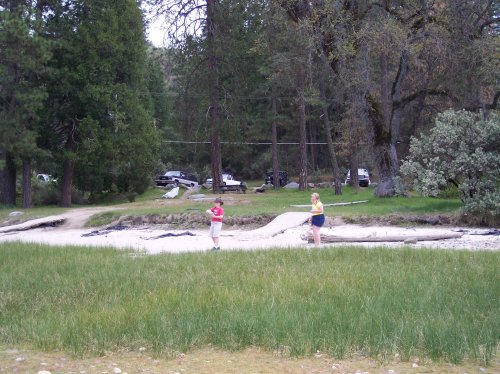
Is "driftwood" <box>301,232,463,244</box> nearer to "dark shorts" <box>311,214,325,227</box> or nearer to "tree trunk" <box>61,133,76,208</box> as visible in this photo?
"dark shorts" <box>311,214,325,227</box>

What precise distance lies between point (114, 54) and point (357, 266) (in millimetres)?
33258

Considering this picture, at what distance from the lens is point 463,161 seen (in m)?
25.0

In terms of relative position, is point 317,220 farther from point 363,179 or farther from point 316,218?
point 363,179

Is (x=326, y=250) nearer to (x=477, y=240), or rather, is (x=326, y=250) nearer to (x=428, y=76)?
(x=477, y=240)

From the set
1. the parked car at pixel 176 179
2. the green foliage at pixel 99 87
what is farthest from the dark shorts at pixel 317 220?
the parked car at pixel 176 179

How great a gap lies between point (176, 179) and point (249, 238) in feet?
160

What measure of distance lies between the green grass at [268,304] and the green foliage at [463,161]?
9.68 metres

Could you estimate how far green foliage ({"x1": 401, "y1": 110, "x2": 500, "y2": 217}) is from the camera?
961 inches

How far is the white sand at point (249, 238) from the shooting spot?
64.8ft

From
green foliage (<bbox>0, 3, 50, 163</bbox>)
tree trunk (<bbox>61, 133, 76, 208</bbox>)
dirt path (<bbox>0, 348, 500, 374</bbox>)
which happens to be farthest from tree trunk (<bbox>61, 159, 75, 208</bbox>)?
dirt path (<bbox>0, 348, 500, 374</bbox>)

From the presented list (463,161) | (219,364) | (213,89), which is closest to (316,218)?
(463,161)

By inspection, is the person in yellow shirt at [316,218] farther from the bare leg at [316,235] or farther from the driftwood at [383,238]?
the driftwood at [383,238]

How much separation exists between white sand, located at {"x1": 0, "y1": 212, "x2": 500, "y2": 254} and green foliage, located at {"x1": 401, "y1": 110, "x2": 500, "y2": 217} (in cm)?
167

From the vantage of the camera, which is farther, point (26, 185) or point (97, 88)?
point (26, 185)
